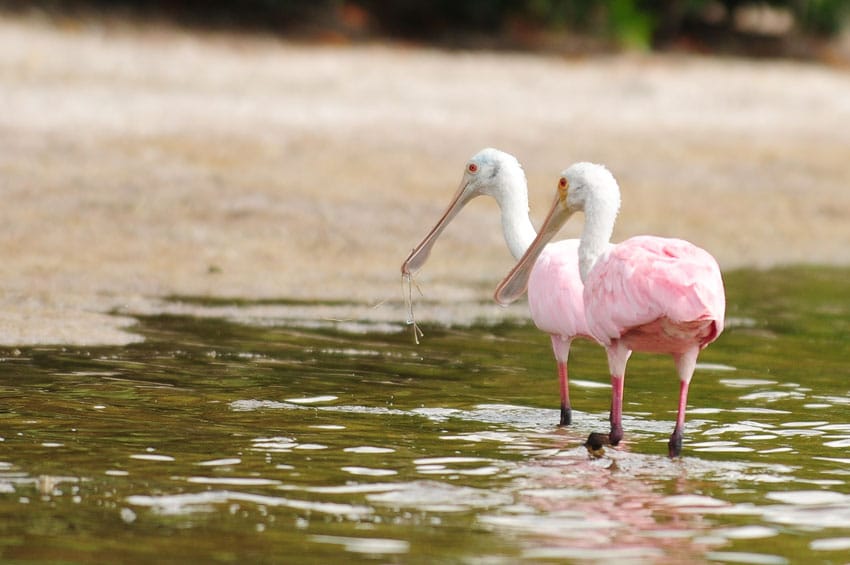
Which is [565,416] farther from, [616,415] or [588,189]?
[588,189]

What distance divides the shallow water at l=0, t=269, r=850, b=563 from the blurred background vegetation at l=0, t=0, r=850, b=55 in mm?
12833

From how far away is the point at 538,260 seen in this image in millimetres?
8289

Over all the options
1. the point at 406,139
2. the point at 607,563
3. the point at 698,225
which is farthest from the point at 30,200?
the point at 607,563

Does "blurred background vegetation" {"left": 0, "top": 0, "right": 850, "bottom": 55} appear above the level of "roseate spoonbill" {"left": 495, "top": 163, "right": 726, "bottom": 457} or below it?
above

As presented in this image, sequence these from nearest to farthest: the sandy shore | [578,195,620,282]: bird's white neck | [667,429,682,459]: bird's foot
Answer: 1. [667,429,682,459]: bird's foot
2. [578,195,620,282]: bird's white neck
3. the sandy shore

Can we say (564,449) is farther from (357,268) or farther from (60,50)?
(60,50)

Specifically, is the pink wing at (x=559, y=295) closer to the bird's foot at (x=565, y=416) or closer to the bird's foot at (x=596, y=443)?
the bird's foot at (x=565, y=416)

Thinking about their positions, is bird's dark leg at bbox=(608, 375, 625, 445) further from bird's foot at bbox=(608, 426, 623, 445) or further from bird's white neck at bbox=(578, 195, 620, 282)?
bird's white neck at bbox=(578, 195, 620, 282)

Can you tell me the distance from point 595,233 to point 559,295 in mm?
519

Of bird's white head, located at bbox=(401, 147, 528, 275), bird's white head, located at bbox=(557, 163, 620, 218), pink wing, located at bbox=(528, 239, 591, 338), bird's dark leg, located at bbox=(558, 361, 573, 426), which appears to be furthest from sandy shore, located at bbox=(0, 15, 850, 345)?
bird's white head, located at bbox=(557, 163, 620, 218)

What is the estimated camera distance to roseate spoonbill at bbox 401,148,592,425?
314 inches

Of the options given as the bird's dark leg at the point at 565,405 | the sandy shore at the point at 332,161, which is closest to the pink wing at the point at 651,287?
the bird's dark leg at the point at 565,405

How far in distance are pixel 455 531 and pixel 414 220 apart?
9.26 meters

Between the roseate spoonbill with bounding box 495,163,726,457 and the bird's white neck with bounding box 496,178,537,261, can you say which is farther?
the bird's white neck with bounding box 496,178,537,261
